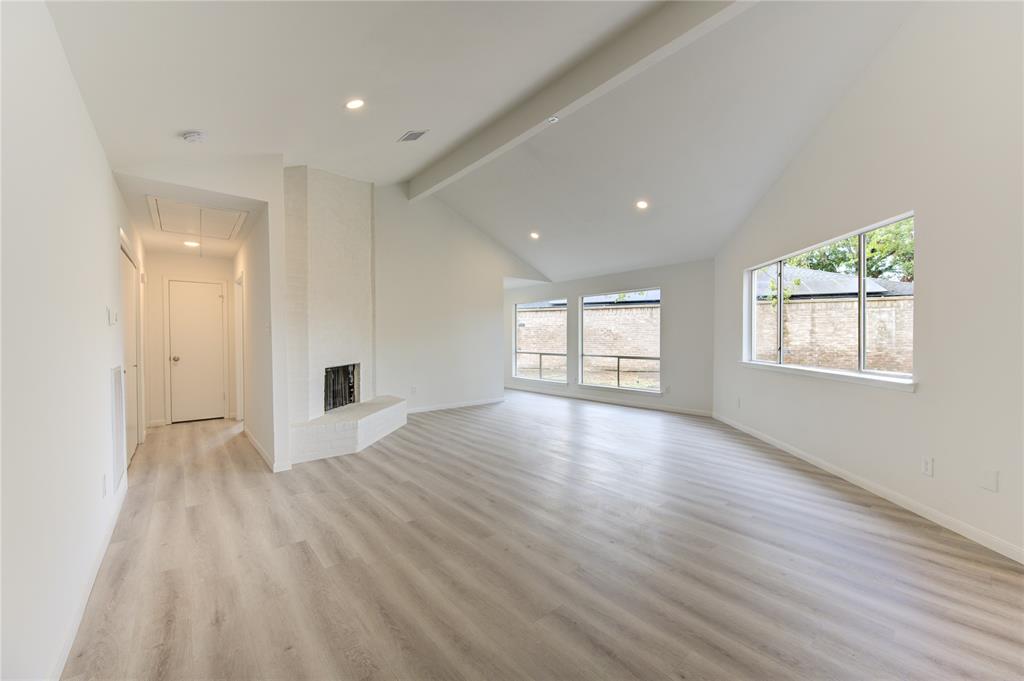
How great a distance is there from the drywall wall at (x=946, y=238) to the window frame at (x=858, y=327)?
9 cm

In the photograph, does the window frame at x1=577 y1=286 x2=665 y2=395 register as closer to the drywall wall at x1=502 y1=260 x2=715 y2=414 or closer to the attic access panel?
the drywall wall at x1=502 y1=260 x2=715 y2=414

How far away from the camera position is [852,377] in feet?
11.9

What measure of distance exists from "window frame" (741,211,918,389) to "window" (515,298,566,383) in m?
3.82

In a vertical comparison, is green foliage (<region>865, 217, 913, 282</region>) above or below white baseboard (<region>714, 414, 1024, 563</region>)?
above

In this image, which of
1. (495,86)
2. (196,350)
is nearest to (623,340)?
(495,86)

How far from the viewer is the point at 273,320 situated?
4.05m

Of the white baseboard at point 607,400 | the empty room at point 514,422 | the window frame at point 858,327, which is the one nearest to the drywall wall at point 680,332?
the white baseboard at point 607,400

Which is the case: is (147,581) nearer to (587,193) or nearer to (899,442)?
(899,442)

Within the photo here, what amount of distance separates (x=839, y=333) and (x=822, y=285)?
0.53 metres

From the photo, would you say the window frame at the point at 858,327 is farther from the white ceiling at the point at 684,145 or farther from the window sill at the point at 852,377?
the white ceiling at the point at 684,145

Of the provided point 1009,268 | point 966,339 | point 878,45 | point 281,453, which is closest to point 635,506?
point 966,339

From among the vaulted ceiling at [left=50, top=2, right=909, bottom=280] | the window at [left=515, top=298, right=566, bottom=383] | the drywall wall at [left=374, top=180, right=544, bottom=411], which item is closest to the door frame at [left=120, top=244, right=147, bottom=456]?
the vaulted ceiling at [left=50, top=2, right=909, bottom=280]

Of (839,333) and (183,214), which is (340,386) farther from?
(839,333)

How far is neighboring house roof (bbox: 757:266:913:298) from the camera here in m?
3.48
